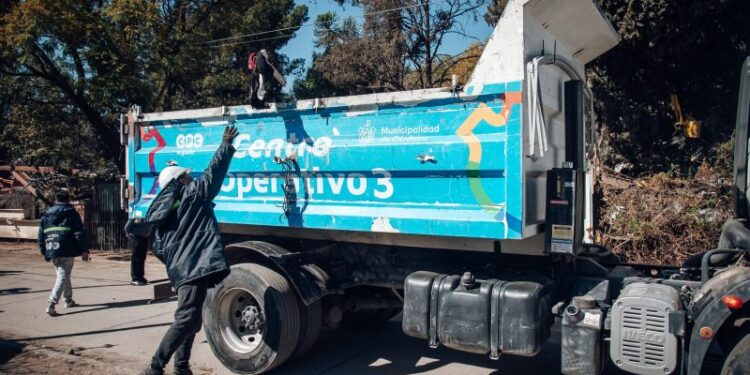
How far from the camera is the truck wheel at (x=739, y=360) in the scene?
329 centimetres

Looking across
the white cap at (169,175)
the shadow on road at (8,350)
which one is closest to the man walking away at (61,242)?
the shadow on road at (8,350)

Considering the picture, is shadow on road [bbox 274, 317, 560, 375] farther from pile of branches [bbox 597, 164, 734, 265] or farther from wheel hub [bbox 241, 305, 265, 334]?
pile of branches [bbox 597, 164, 734, 265]

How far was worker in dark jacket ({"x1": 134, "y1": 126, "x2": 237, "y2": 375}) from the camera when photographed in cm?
446

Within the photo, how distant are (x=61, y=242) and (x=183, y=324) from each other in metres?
4.14

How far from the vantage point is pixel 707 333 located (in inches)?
134

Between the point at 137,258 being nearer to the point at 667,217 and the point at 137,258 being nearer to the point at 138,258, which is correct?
the point at 138,258

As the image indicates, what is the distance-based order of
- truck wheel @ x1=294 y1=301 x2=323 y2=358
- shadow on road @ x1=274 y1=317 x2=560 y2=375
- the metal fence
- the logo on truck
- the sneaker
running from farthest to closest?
1. the metal fence
2. the sneaker
3. shadow on road @ x1=274 y1=317 x2=560 y2=375
4. truck wheel @ x1=294 y1=301 x2=323 y2=358
5. the logo on truck

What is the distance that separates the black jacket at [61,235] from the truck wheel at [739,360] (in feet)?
24.0

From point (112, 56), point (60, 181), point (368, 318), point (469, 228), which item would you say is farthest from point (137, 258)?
point (60, 181)

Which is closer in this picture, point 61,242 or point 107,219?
point 61,242

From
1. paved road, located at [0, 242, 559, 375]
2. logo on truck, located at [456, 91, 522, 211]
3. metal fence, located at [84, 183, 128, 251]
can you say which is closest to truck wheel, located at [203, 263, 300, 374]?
paved road, located at [0, 242, 559, 375]

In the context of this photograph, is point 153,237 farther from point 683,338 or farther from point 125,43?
point 125,43

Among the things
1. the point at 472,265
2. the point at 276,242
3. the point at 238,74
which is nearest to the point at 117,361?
the point at 276,242

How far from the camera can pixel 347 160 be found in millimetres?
4770
